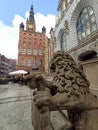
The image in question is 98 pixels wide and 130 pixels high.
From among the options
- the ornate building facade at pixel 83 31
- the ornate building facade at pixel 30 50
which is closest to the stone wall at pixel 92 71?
the ornate building facade at pixel 83 31

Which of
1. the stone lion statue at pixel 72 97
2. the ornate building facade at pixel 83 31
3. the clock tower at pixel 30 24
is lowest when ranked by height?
the stone lion statue at pixel 72 97

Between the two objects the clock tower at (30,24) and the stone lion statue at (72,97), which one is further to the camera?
the clock tower at (30,24)

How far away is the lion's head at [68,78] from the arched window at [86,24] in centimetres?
780

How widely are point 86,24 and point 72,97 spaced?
9495mm

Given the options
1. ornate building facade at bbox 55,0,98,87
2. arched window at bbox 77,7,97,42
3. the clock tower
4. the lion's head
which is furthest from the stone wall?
the clock tower

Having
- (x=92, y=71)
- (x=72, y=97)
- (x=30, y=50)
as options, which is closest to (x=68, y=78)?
(x=72, y=97)

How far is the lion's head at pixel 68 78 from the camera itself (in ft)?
3.40

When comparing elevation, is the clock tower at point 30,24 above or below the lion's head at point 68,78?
above

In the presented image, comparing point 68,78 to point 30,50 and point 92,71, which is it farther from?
point 30,50

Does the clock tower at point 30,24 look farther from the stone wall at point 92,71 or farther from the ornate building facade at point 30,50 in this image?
the stone wall at point 92,71

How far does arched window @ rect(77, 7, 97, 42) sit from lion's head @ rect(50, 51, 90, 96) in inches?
307

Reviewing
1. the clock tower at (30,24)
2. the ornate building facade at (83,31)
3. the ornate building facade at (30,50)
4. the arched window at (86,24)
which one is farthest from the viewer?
the clock tower at (30,24)

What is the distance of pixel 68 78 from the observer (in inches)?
44.1

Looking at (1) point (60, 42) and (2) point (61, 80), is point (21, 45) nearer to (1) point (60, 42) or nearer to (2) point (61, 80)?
(1) point (60, 42)
